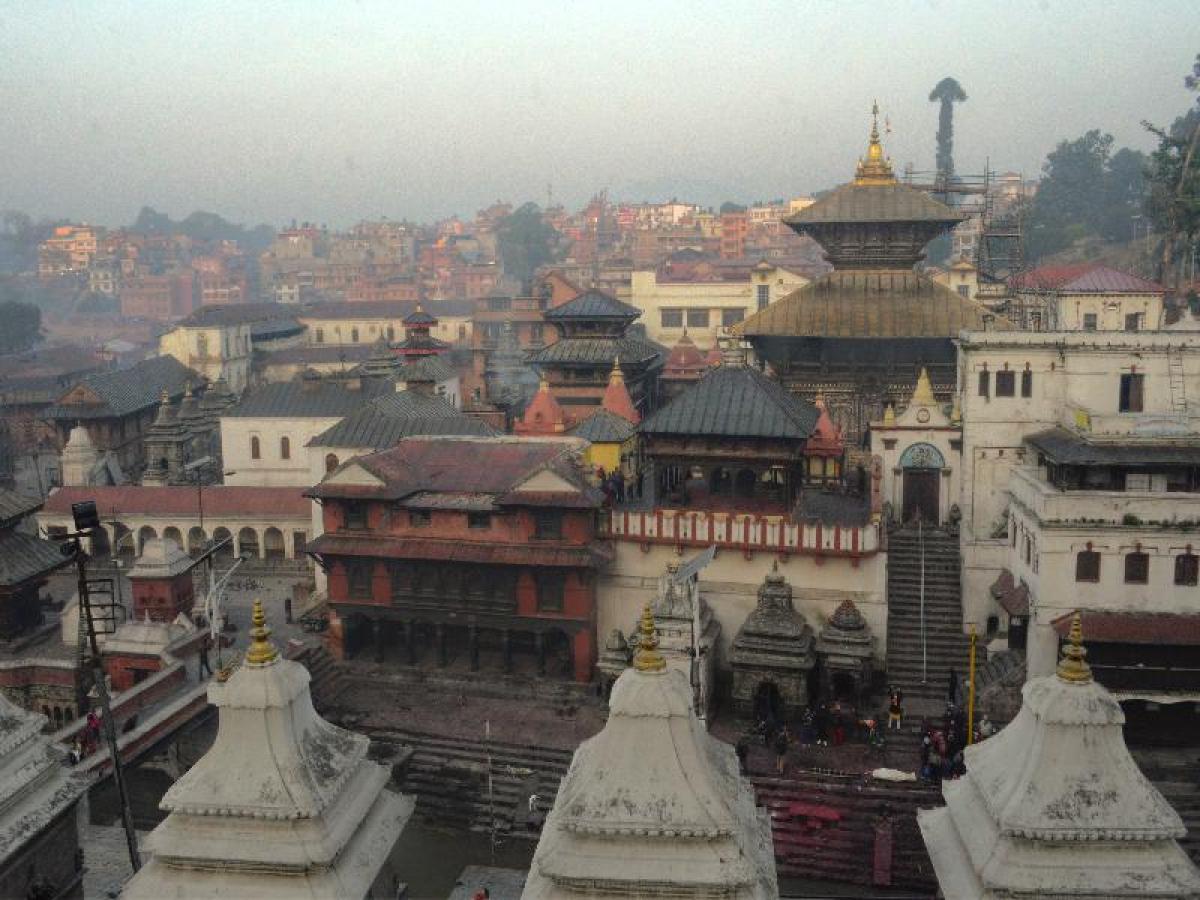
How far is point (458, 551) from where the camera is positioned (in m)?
27.2

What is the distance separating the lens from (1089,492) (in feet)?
77.6

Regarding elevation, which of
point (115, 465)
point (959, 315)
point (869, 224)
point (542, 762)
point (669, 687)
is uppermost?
point (869, 224)

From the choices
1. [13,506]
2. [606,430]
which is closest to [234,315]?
[13,506]

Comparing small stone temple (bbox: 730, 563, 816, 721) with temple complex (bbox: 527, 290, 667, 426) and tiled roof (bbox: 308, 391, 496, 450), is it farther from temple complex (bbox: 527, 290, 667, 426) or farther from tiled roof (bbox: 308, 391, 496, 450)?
temple complex (bbox: 527, 290, 667, 426)

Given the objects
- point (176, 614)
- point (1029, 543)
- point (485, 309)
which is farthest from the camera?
point (485, 309)

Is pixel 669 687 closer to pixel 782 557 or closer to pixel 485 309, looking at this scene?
pixel 782 557

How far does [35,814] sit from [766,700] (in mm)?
17620

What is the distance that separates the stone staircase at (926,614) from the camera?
2619cm

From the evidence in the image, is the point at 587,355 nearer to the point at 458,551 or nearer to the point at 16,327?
the point at 458,551

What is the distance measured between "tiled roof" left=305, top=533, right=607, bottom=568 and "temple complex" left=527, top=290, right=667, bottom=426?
531 inches

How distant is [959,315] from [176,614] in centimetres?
2509

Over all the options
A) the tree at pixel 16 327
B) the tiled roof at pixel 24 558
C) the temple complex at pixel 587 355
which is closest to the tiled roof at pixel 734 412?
the temple complex at pixel 587 355

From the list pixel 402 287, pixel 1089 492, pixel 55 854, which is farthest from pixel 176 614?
pixel 402 287

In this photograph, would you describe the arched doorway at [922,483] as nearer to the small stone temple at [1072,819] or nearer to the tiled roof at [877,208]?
the tiled roof at [877,208]
